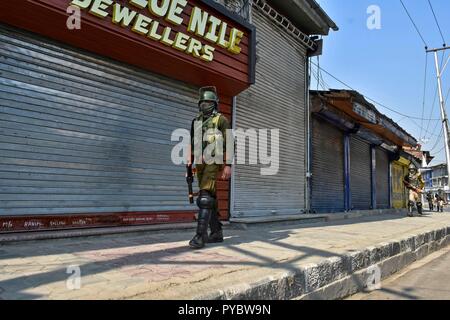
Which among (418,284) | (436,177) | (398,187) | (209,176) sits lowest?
(418,284)

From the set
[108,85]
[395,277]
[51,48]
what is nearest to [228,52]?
[108,85]

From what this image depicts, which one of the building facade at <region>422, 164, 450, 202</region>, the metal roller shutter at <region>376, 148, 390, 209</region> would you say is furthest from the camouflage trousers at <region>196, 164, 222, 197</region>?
the building facade at <region>422, 164, 450, 202</region>

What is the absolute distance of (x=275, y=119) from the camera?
10.3 meters

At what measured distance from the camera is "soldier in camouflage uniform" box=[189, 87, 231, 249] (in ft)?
14.7

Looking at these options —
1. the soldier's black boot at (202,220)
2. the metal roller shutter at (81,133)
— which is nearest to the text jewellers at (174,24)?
the metal roller shutter at (81,133)

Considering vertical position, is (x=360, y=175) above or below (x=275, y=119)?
below

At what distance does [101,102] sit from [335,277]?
4248mm

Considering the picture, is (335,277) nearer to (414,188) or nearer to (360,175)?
(360,175)

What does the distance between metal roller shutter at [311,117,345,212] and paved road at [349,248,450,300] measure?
19.9 ft

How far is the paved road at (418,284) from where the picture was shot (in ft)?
13.7

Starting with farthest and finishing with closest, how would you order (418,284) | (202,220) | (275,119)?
(275,119) → (418,284) → (202,220)

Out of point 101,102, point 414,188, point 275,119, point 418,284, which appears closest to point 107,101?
point 101,102
